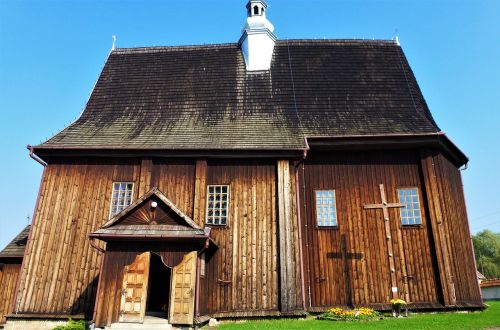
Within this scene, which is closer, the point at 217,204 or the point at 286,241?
the point at 286,241

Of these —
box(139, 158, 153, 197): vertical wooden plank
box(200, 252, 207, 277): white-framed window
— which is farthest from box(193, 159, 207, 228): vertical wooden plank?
box(139, 158, 153, 197): vertical wooden plank

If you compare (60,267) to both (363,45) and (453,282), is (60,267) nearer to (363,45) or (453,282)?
(453,282)

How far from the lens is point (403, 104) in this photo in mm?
15672

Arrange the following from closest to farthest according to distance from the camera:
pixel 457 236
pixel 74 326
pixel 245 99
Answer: pixel 74 326
pixel 457 236
pixel 245 99

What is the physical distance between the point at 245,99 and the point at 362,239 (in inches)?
281

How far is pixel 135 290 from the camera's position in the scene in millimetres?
10719

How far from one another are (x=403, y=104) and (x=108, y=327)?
13.1 meters

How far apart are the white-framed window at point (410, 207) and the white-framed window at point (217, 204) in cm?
610

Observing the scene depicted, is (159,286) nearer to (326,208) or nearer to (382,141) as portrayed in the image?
(326,208)

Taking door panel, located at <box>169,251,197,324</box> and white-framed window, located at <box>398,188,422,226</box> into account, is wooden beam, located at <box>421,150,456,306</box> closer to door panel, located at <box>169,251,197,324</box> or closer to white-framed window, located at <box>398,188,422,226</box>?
white-framed window, located at <box>398,188,422,226</box>

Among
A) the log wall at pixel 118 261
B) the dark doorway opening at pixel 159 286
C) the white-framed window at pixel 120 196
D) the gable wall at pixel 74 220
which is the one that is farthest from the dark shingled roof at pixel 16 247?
the log wall at pixel 118 261

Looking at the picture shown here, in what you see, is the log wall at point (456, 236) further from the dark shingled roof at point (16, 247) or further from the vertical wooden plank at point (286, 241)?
the dark shingled roof at point (16, 247)

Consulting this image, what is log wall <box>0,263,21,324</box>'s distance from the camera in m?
14.3

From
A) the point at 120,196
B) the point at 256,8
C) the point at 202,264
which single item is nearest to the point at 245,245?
the point at 202,264
